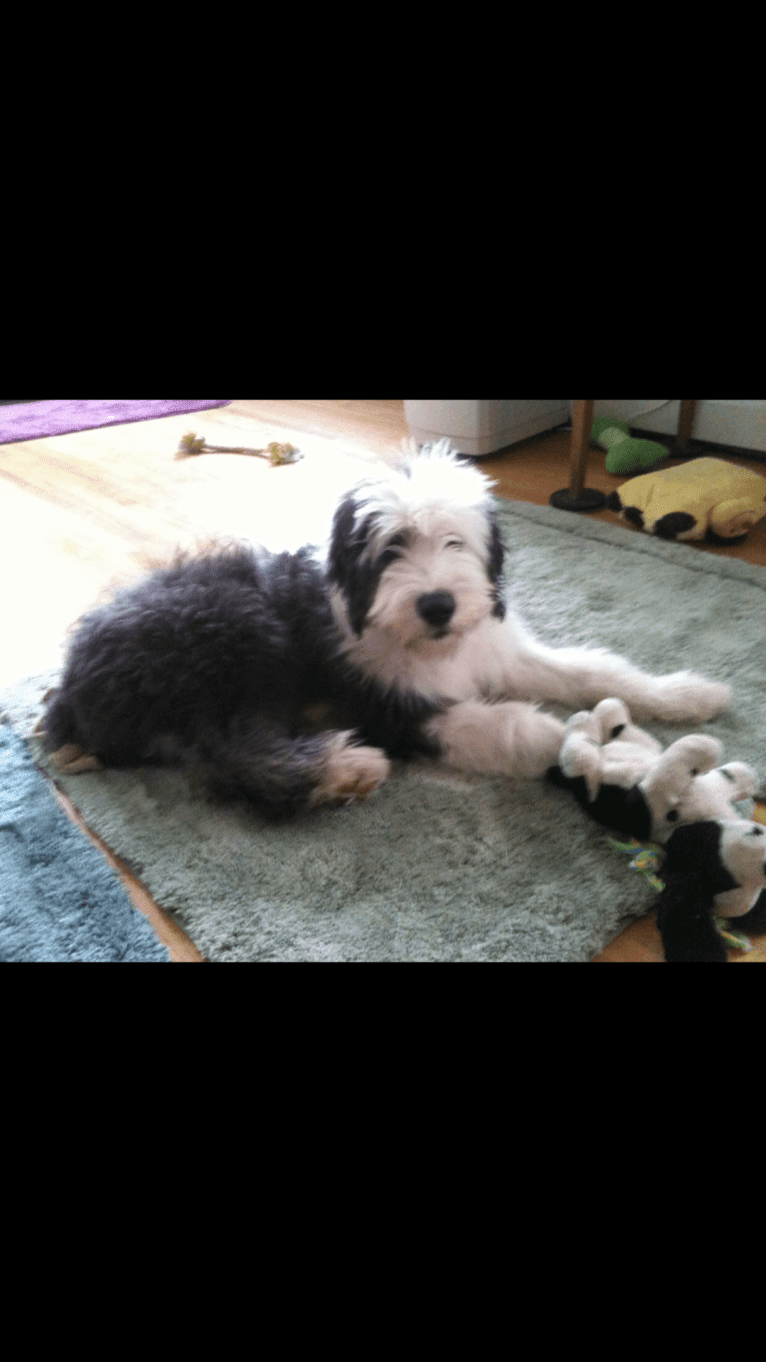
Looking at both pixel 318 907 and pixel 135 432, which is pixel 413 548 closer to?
pixel 318 907

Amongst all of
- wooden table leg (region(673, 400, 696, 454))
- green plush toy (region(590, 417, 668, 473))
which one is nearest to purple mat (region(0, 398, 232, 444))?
green plush toy (region(590, 417, 668, 473))

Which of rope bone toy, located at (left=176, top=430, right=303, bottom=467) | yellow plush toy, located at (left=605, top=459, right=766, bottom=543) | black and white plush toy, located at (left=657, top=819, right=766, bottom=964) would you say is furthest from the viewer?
rope bone toy, located at (left=176, top=430, right=303, bottom=467)

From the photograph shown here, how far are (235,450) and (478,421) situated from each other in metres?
1.35

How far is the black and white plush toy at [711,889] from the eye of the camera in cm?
140

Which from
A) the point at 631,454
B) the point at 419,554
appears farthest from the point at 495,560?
the point at 631,454

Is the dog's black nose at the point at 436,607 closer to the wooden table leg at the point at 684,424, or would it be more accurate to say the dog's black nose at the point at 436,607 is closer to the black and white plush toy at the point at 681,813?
the black and white plush toy at the point at 681,813

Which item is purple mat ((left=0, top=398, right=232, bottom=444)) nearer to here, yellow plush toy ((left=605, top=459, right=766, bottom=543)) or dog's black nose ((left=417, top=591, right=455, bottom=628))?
yellow plush toy ((left=605, top=459, right=766, bottom=543))

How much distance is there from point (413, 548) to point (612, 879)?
75 centimetres

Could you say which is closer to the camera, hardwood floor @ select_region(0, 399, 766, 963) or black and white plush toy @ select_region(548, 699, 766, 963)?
black and white plush toy @ select_region(548, 699, 766, 963)

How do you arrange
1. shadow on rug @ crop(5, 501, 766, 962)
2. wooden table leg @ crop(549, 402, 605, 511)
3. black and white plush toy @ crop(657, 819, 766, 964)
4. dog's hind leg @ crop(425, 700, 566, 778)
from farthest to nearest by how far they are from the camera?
wooden table leg @ crop(549, 402, 605, 511), dog's hind leg @ crop(425, 700, 566, 778), shadow on rug @ crop(5, 501, 766, 962), black and white plush toy @ crop(657, 819, 766, 964)

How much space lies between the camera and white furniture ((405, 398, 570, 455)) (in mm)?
3854

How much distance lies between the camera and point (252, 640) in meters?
1.96

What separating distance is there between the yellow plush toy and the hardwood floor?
6 cm
